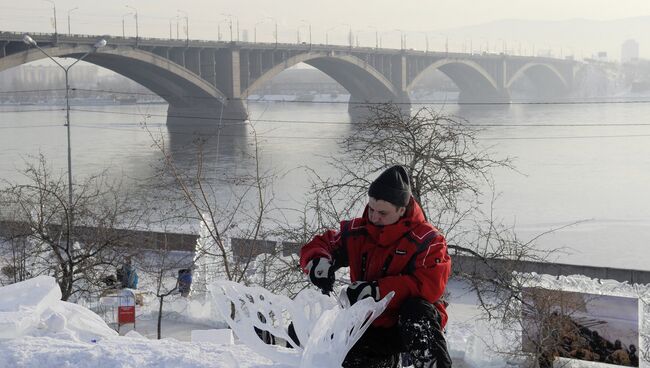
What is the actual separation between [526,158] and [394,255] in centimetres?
2294

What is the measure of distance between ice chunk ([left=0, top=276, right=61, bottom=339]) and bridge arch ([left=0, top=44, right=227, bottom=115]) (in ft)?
87.9

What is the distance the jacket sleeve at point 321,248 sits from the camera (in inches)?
126

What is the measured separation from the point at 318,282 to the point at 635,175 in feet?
66.2

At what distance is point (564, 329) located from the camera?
25.5ft

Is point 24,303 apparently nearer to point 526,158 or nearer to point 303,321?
point 303,321

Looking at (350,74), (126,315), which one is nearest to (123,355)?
(126,315)

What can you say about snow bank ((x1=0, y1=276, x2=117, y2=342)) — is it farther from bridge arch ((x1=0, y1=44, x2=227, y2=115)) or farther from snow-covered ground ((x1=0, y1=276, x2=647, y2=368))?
bridge arch ((x1=0, y1=44, x2=227, y2=115))

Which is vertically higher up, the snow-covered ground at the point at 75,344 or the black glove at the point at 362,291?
the black glove at the point at 362,291

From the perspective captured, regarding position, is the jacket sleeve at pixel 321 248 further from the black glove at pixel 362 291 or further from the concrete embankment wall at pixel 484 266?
the concrete embankment wall at pixel 484 266

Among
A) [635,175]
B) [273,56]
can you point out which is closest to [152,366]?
[635,175]

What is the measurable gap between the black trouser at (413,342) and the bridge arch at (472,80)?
53703 mm

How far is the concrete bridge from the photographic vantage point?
32312 millimetres

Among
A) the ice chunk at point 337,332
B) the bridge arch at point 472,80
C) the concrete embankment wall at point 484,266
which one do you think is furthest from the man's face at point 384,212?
the bridge arch at point 472,80

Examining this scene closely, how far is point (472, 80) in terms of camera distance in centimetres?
6216
